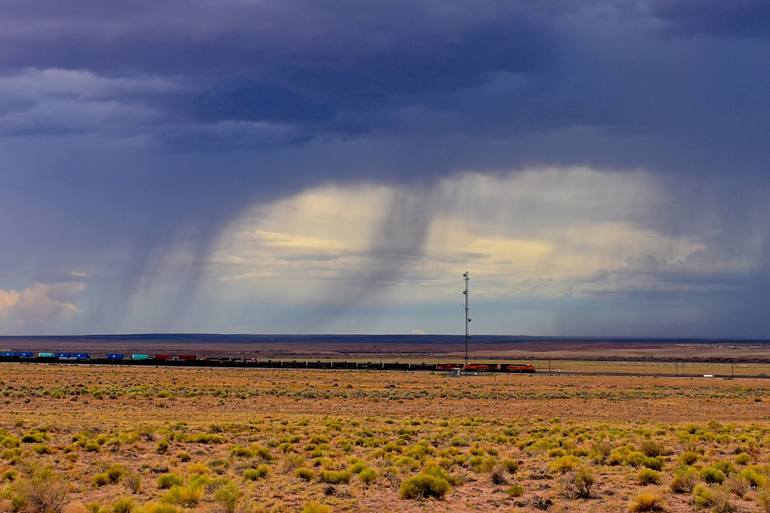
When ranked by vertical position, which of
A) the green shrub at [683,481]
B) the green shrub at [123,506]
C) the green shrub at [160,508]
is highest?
the green shrub at [160,508]

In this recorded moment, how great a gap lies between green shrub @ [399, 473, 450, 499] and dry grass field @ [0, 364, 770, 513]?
0.04 m

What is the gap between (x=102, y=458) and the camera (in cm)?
2697

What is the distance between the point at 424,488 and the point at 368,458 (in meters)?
6.93

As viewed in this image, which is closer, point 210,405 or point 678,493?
point 678,493

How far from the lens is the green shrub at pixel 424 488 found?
20641 millimetres

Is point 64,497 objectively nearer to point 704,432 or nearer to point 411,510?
point 411,510

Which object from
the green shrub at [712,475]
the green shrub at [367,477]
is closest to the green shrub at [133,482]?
the green shrub at [367,477]

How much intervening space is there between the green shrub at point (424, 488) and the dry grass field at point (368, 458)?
37 millimetres

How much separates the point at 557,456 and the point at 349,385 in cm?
5524

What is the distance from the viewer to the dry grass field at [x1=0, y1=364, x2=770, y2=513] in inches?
773

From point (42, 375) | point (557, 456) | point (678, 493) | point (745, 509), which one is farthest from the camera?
point (42, 375)

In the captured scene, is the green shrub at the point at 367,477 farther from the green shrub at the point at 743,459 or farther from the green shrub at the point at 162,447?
the green shrub at the point at 743,459

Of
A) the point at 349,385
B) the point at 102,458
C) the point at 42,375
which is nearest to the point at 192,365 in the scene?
the point at 42,375

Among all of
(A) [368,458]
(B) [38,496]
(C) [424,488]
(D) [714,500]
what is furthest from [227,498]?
(D) [714,500]
